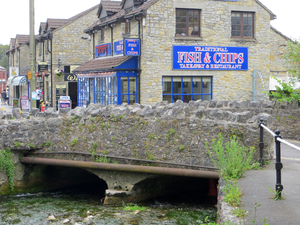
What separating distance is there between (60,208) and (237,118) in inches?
196

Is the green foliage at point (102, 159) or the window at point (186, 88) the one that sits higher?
the window at point (186, 88)

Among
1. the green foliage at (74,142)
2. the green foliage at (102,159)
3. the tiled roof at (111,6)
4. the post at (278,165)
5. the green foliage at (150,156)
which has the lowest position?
the green foliage at (102,159)

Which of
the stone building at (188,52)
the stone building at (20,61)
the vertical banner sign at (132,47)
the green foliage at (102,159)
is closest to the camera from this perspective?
the green foliage at (102,159)

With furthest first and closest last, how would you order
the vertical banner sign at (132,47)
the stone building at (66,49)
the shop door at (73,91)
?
1. the shop door at (73,91)
2. the stone building at (66,49)
3. the vertical banner sign at (132,47)

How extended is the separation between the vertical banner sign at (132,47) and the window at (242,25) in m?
5.34

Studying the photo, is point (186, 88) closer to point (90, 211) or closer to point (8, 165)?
point (8, 165)

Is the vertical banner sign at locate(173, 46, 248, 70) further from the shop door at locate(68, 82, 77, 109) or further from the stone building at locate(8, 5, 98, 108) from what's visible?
the shop door at locate(68, 82, 77, 109)

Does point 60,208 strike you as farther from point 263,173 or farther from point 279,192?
point 279,192

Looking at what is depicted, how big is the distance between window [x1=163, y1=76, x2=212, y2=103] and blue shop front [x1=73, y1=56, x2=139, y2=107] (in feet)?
5.30

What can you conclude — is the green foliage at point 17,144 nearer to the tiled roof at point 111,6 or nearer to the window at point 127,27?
the window at point 127,27

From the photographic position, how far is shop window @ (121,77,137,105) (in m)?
20.5

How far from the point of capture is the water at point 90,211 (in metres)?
8.94

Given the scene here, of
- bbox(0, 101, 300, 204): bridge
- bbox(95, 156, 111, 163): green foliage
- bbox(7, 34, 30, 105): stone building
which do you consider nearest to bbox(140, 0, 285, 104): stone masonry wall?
bbox(0, 101, 300, 204): bridge

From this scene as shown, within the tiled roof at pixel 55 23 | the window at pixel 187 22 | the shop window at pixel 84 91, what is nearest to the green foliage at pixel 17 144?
the window at pixel 187 22
